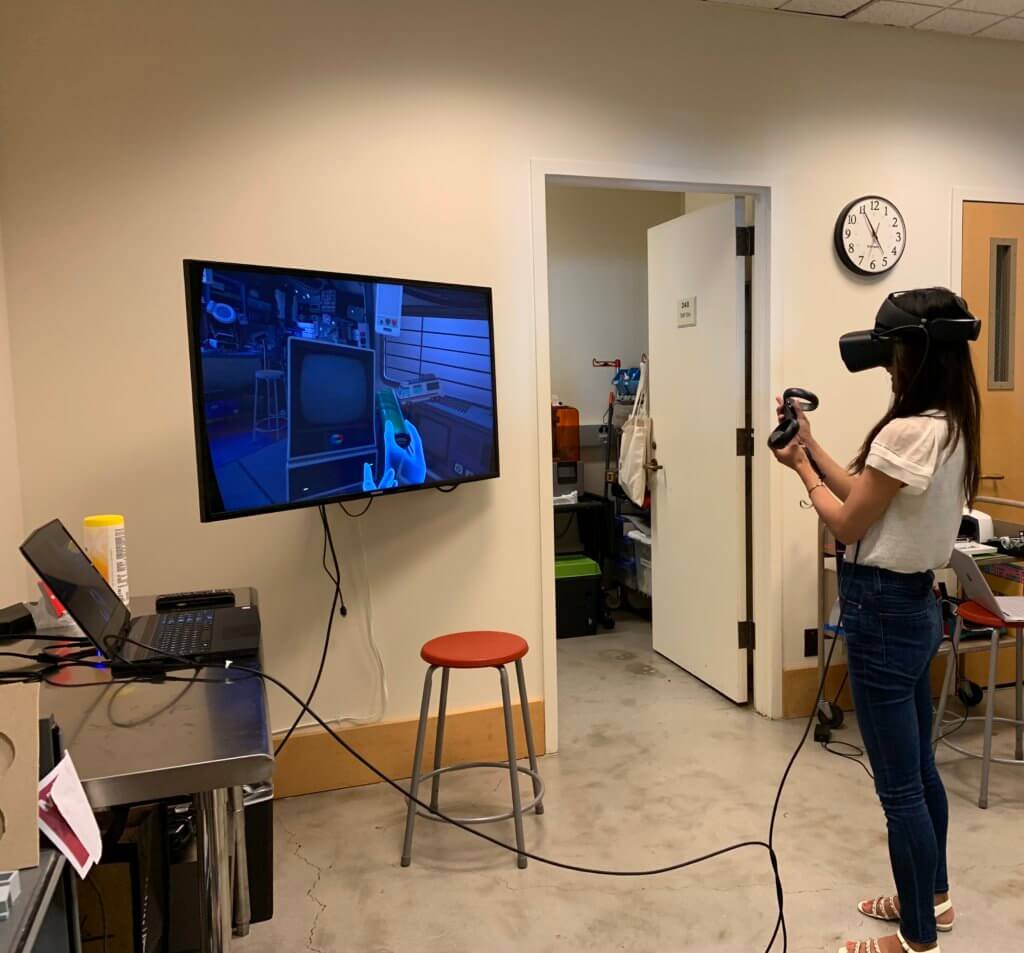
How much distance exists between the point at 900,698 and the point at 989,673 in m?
1.25

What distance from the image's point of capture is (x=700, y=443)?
12.3 feet

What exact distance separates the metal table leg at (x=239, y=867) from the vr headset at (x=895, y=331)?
160cm

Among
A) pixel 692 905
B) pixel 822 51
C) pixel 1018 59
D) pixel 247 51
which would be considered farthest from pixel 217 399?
pixel 1018 59

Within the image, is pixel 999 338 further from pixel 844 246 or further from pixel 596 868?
pixel 596 868

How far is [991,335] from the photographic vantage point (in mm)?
3646

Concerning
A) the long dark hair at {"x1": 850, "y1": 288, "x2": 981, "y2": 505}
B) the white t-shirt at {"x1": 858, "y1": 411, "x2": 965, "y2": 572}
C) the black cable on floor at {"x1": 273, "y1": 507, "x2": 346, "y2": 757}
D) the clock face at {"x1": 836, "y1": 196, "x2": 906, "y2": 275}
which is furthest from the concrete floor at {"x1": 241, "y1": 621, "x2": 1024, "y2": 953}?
the clock face at {"x1": 836, "y1": 196, "x2": 906, "y2": 275}

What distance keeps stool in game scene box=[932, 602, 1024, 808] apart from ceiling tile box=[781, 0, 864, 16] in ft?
7.12

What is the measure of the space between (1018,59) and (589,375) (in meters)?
2.70

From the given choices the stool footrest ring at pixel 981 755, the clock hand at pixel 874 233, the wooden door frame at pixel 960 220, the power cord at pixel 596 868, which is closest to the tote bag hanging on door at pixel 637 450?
the clock hand at pixel 874 233

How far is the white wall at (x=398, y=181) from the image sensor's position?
8.40ft

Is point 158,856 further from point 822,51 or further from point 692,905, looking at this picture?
point 822,51

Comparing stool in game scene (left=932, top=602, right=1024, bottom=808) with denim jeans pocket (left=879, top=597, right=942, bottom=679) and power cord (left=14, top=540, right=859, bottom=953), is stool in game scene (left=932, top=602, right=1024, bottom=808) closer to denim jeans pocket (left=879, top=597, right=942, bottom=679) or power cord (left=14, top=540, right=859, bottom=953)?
power cord (left=14, top=540, right=859, bottom=953)

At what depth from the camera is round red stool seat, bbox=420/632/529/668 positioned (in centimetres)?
243

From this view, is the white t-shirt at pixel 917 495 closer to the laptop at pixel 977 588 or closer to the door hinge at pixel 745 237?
the laptop at pixel 977 588
